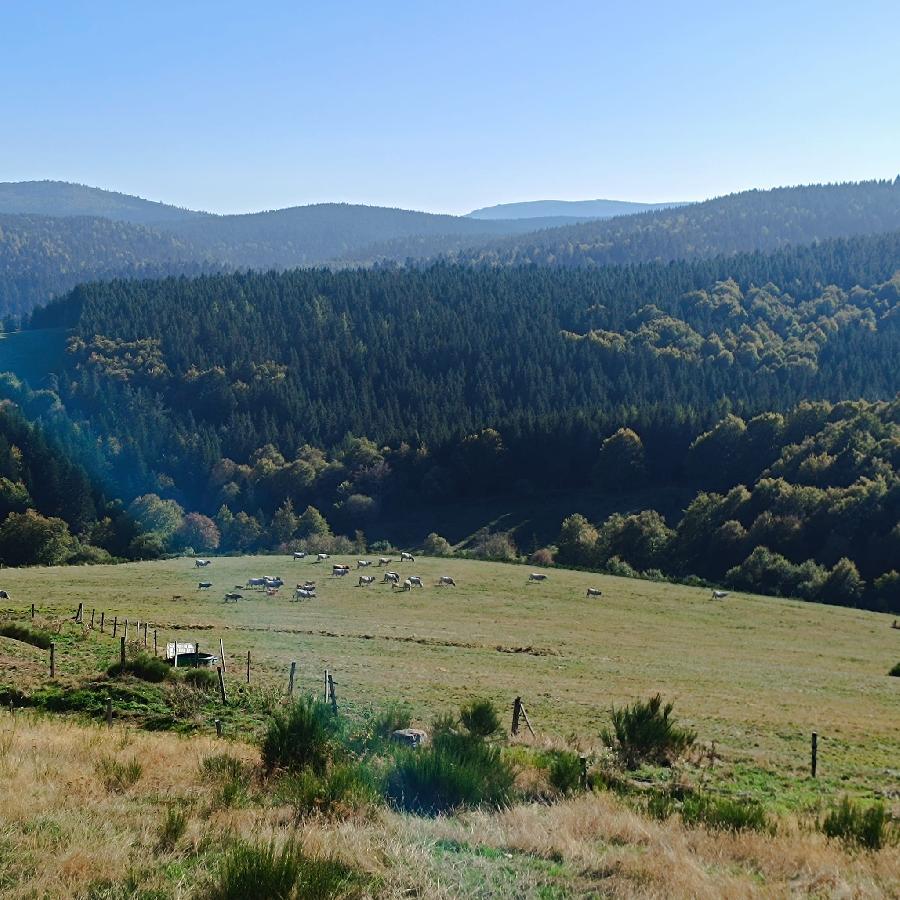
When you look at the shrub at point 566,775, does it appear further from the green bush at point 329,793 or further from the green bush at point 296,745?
the green bush at point 329,793

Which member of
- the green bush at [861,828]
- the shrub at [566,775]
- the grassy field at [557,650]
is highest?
the green bush at [861,828]

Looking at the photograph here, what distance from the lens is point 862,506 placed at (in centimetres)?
9012

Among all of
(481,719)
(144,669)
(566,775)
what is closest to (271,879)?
(566,775)

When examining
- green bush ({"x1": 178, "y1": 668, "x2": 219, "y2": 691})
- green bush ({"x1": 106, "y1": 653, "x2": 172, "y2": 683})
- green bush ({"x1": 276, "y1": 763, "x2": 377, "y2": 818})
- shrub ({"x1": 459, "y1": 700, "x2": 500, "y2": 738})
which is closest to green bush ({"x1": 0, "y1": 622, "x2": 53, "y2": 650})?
green bush ({"x1": 106, "y1": 653, "x2": 172, "y2": 683})

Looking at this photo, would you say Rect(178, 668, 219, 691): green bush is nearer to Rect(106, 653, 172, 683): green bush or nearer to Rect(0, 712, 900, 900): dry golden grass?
Rect(106, 653, 172, 683): green bush

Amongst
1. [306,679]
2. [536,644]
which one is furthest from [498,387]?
[306,679]

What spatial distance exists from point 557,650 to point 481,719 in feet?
77.3

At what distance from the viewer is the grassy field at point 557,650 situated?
24.8 m

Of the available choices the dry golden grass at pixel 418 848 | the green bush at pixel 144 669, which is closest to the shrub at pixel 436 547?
the green bush at pixel 144 669

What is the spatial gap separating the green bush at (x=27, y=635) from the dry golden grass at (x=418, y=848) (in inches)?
660

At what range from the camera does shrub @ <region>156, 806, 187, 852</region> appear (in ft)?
33.1

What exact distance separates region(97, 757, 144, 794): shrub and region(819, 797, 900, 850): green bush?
30.8 ft

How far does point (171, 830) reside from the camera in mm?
10352

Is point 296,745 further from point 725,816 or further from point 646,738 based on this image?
point 646,738
